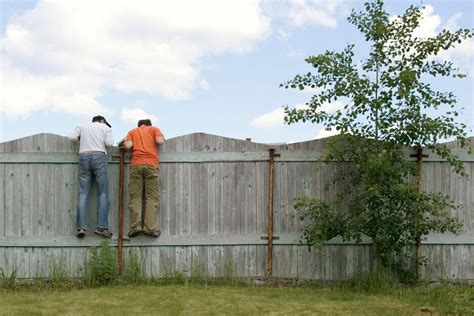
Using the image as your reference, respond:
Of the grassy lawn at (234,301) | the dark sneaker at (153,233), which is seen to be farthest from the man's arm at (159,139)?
the grassy lawn at (234,301)

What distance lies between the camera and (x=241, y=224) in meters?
9.30

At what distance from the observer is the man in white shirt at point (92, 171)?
358 inches

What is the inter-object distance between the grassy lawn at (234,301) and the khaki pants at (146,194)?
93 cm

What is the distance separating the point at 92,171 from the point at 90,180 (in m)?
0.13

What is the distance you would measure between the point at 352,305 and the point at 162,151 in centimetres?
349

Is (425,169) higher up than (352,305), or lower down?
higher up

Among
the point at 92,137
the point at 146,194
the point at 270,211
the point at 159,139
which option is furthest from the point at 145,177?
the point at 270,211

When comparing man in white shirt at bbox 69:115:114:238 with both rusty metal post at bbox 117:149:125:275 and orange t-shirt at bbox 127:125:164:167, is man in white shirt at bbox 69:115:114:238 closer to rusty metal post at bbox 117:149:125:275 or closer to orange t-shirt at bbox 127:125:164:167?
rusty metal post at bbox 117:149:125:275

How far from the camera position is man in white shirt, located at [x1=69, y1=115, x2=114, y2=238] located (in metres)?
9.09

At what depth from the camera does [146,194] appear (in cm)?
912

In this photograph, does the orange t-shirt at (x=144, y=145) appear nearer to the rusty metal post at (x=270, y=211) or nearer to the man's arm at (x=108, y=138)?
the man's arm at (x=108, y=138)

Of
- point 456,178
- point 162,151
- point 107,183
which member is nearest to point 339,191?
point 456,178

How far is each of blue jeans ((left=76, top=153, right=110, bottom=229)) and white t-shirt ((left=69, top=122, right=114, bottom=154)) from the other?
4.1 inches

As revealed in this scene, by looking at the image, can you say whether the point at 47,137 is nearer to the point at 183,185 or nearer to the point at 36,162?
the point at 36,162
